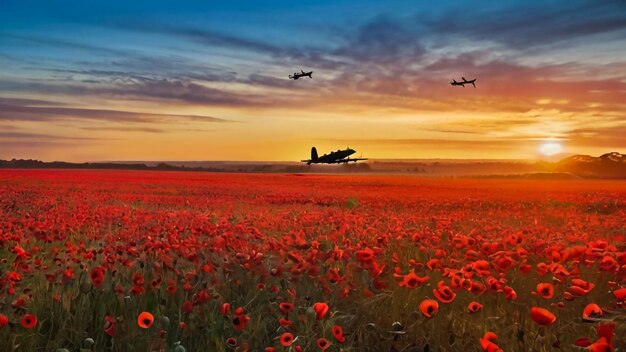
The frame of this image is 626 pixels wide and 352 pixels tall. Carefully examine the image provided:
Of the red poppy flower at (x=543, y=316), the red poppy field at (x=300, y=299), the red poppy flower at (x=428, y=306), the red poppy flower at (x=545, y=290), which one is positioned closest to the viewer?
the red poppy flower at (x=543, y=316)

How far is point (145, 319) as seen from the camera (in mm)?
3957

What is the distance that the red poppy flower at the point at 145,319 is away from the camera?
379 cm

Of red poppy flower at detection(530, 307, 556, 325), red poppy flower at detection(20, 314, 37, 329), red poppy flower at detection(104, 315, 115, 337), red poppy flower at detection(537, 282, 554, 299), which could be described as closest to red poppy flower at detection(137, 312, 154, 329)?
red poppy flower at detection(104, 315, 115, 337)

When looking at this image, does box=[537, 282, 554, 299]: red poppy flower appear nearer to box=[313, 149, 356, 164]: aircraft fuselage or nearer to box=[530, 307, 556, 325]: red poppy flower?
box=[530, 307, 556, 325]: red poppy flower

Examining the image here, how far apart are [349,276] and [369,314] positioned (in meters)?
0.72

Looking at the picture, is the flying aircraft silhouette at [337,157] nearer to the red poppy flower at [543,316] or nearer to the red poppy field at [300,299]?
the red poppy field at [300,299]

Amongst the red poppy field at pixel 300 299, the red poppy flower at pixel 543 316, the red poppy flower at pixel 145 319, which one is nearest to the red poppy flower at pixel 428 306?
the red poppy field at pixel 300 299

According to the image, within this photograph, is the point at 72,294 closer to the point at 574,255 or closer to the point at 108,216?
the point at 574,255

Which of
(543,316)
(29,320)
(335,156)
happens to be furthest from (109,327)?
(335,156)

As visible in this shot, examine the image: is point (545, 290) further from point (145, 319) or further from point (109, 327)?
point (109, 327)

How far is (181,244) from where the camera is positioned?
721 cm

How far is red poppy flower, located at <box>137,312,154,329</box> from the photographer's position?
3.79 metres

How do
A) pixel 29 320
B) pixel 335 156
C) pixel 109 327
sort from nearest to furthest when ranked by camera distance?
pixel 29 320, pixel 109 327, pixel 335 156

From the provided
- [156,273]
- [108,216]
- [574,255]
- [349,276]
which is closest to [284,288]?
[349,276]
